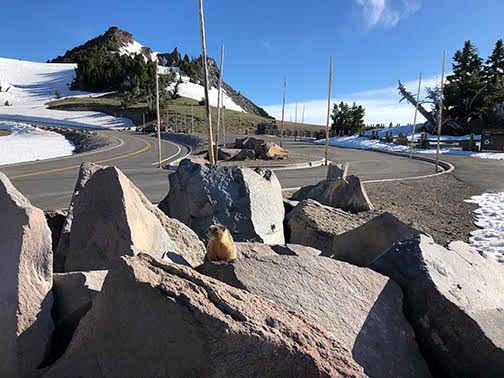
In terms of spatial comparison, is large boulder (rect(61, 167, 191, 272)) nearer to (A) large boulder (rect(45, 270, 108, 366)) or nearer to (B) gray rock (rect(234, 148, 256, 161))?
(A) large boulder (rect(45, 270, 108, 366))

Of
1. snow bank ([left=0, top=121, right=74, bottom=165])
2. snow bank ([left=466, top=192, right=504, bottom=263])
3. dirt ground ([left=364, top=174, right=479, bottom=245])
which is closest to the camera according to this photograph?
snow bank ([left=466, top=192, right=504, bottom=263])

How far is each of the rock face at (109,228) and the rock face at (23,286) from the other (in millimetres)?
521

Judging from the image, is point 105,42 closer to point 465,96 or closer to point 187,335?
point 465,96

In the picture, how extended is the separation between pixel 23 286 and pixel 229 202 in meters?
3.00

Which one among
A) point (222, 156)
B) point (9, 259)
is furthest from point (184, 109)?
point (9, 259)

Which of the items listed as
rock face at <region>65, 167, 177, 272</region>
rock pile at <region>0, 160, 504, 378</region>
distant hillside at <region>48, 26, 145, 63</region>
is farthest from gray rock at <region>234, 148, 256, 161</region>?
distant hillside at <region>48, 26, 145, 63</region>

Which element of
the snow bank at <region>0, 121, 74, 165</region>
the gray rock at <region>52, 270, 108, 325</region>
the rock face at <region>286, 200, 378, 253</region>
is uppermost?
the gray rock at <region>52, 270, 108, 325</region>

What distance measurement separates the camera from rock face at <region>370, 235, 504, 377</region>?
2205 millimetres

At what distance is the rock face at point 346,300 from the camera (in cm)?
214

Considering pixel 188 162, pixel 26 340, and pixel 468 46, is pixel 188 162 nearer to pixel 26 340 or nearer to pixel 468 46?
pixel 26 340

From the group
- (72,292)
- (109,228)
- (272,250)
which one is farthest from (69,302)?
(272,250)

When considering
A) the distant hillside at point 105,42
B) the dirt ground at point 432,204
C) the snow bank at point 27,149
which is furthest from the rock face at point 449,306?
the distant hillside at point 105,42

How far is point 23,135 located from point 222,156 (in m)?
32.4

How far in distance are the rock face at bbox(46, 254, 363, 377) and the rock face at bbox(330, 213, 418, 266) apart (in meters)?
1.79
